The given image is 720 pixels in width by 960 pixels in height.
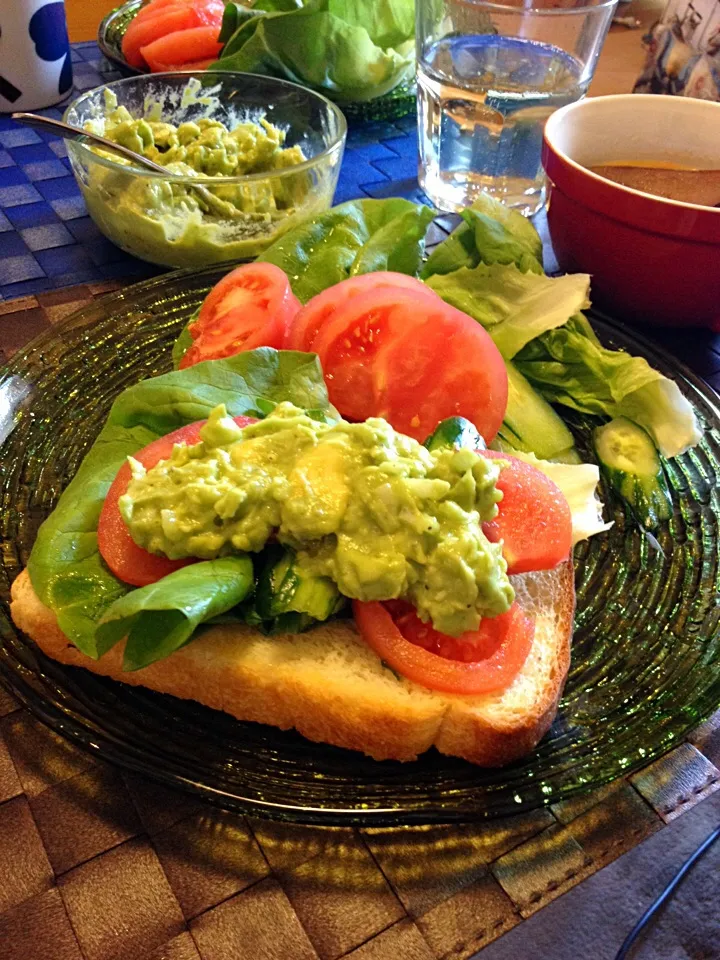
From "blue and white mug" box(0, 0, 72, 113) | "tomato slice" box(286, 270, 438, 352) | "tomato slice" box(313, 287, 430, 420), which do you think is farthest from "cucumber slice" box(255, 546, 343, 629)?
"blue and white mug" box(0, 0, 72, 113)

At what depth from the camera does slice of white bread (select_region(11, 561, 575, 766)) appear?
3.74ft

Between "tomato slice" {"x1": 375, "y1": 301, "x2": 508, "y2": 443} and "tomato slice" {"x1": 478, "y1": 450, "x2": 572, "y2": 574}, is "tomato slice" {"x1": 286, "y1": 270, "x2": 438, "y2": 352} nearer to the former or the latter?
"tomato slice" {"x1": 375, "y1": 301, "x2": 508, "y2": 443}

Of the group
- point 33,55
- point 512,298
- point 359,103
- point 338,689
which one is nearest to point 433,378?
point 512,298

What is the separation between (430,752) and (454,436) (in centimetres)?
51

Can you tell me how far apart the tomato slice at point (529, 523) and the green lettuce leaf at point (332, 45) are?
1.94 meters

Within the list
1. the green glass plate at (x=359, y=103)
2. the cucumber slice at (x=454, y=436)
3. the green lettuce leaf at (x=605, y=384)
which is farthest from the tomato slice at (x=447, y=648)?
the green glass plate at (x=359, y=103)

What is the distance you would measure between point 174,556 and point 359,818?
44 cm

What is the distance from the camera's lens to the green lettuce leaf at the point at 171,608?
3.40 ft

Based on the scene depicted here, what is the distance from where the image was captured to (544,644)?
1265mm

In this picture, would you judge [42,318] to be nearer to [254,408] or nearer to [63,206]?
[63,206]

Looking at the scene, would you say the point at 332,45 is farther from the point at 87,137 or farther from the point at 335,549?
the point at 335,549

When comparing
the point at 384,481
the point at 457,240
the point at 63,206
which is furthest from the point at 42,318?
the point at 384,481

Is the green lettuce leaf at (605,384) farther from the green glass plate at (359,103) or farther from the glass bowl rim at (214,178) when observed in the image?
the green glass plate at (359,103)

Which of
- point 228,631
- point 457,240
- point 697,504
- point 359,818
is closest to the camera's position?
point 359,818
